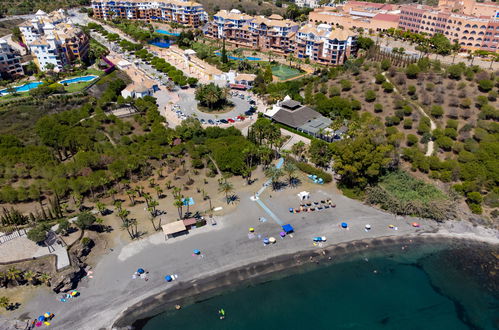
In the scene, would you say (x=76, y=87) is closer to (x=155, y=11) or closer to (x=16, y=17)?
(x=155, y=11)

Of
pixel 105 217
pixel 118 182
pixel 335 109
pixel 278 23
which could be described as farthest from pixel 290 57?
pixel 105 217

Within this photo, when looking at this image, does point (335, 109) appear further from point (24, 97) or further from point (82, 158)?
point (24, 97)

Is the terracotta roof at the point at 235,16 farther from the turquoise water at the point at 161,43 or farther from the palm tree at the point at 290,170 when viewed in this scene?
the palm tree at the point at 290,170

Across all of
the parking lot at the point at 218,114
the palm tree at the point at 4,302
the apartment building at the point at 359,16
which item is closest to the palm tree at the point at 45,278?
the palm tree at the point at 4,302

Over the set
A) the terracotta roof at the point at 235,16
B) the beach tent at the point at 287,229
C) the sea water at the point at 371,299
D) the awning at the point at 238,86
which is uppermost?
the terracotta roof at the point at 235,16

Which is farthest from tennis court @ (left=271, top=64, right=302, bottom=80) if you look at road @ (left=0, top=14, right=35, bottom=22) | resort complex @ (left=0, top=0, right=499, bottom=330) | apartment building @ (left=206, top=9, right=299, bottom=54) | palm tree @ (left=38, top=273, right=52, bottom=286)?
road @ (left=0, top=14, right=35, bottom=22)
